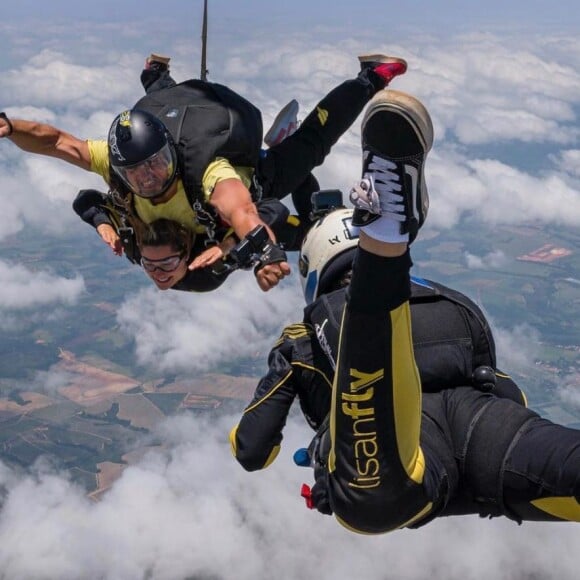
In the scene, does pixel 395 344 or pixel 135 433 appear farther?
pixel 135 433

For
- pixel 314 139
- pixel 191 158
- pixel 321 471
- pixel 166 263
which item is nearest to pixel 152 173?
pixel 191 158

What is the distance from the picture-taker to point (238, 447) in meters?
2.57

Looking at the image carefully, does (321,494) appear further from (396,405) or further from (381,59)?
Answer: (381,59)

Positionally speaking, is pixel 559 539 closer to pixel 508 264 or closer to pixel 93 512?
pixel 93 512

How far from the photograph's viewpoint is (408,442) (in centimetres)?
196

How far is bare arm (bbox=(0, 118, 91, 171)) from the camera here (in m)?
3.41

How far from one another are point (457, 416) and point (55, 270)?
15043 cm

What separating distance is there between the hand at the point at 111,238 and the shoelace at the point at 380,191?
1.98 m

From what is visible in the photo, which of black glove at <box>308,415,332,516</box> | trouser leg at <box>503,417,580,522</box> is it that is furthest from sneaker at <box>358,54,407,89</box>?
trouser leg at <box>503,417,580,522</box>

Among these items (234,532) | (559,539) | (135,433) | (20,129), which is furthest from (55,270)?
(20,129)

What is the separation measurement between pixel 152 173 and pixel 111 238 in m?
0.60

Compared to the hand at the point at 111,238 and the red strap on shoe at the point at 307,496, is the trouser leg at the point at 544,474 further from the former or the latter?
the hand at the point at 111,238

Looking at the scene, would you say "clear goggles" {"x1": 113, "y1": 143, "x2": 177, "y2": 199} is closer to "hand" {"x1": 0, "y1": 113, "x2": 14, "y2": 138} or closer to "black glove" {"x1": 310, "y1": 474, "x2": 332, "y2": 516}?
"hand" {"x1": 0, "y1": 113, "x2": 14, "y2": 138}

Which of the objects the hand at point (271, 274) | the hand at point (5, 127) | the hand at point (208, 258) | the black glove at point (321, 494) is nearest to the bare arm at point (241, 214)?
the hand at point (271, 274)
